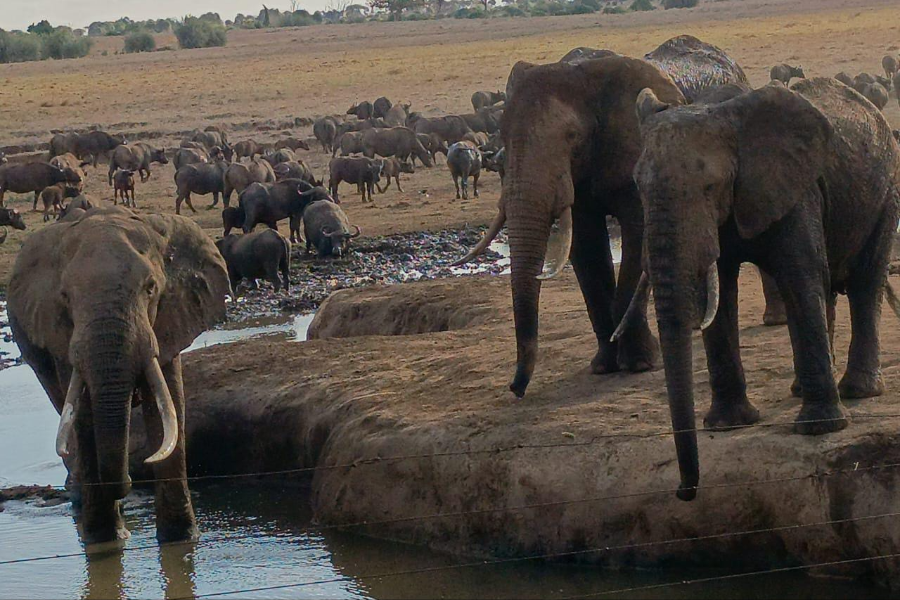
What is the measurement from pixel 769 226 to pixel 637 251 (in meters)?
1.97

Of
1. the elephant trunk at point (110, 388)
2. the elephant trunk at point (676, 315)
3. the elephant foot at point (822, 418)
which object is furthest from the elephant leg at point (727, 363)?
the elephant trunk at point (110, 388)

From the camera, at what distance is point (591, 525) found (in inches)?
288

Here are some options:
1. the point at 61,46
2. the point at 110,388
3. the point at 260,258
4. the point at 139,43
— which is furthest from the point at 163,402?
the point at 139,43

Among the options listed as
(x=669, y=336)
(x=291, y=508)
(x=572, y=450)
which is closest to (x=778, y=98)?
(x=669, y=336)

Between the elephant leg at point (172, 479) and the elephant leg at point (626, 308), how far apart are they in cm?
248

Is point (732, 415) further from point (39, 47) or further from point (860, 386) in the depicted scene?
point (39, 47)

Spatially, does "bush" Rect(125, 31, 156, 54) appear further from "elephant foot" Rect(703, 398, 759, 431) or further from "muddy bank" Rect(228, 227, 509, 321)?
"elephant foot" Rect(703, 398, 759, 431)

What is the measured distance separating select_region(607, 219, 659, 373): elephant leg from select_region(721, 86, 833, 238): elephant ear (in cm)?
188

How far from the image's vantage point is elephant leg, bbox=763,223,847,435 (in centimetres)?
659

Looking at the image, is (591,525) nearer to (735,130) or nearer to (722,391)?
(722,391)

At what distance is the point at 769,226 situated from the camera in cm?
650

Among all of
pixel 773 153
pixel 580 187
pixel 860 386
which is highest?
pixel 773 153

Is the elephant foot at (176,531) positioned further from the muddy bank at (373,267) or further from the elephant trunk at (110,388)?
the muddy bank at (373,267)

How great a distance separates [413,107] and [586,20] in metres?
38.2
